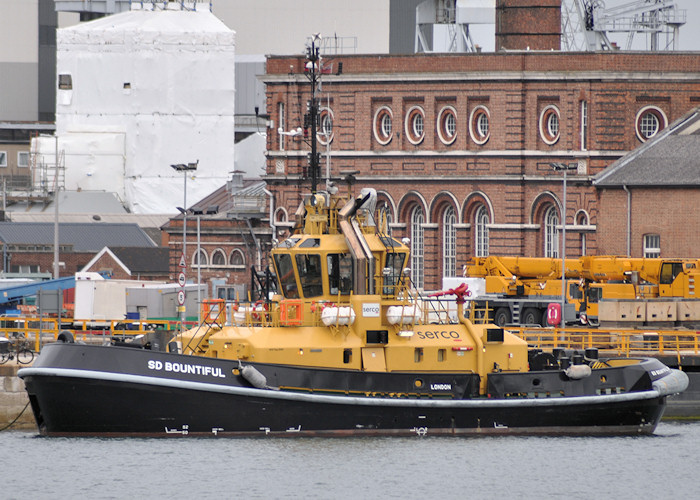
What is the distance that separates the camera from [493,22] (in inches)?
3612

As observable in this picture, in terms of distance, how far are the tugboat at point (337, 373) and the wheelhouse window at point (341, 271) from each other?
0.04 meters

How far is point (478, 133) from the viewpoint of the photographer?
84312mm

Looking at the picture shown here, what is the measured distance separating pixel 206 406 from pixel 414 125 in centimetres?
4670

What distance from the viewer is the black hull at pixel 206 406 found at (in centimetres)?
3972

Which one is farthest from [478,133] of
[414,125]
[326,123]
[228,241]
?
[228,241]

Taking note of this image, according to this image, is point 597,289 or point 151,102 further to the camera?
point 151,102

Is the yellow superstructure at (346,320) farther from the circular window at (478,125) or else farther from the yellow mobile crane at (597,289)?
the circular window at (478,125)

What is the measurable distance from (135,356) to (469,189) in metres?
46.1

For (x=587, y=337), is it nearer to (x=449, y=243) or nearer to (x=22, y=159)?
(x=449, y=243)

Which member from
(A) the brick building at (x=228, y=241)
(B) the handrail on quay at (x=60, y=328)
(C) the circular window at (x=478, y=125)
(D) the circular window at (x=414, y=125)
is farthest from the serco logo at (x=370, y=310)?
(A) the brick building at (x=228, y=241)

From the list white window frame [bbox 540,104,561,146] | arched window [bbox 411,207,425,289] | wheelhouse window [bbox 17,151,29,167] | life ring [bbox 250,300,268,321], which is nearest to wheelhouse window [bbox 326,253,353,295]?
life ring [bbox 250,300,268,321]

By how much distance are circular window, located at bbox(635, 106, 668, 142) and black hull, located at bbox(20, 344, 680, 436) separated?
41.6m

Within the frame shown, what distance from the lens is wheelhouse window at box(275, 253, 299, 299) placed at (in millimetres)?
42281

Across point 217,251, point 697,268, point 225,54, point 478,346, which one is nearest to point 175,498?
point 478,346
